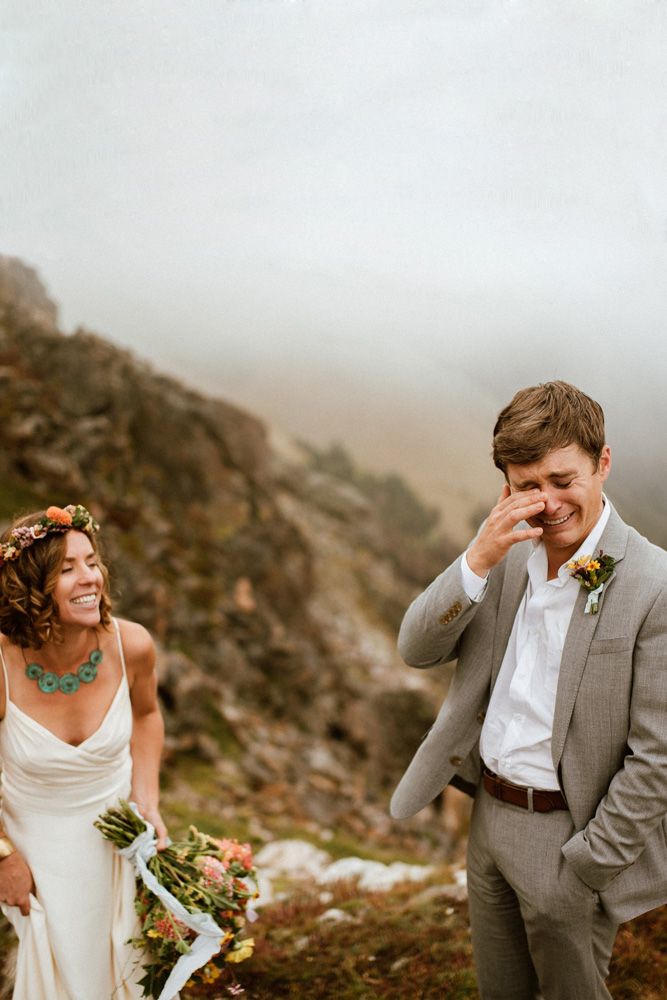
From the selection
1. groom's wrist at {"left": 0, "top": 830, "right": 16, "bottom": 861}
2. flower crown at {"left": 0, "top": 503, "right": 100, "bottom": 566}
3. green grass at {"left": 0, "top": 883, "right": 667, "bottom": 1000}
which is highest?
flower crown at {"left": 0, "top": 503, "right": 100, "bottom": 566}

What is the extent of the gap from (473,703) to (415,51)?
5.26 metres

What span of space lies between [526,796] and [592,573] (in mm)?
711

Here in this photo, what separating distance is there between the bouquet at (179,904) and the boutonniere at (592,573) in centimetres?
157

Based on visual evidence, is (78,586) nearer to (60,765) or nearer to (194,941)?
(60,765)

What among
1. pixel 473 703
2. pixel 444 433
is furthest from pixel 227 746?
pixel 473 703

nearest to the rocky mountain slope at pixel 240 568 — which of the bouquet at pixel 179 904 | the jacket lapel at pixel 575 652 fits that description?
the bouquet at pixel 179 904

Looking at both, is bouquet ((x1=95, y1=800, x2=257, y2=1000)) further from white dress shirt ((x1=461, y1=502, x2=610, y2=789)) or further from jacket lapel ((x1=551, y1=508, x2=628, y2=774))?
jacket lapel ((x1=551, y1=508, x2=628, y2=774))

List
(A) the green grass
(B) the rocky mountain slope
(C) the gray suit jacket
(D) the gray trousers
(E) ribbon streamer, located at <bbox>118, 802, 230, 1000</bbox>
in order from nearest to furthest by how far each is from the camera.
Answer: (C) the gray suit jacket → (D) the gray trousers → (E) ribbon streamer, located at <bbox>118, 802, 230, 1000</bbox> → (A) the green grass → (B) the rocky mountain slope

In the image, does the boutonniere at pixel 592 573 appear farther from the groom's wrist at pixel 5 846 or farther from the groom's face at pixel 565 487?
the groom's wrist at pixel 5 846

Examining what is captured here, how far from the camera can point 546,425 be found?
2.12m

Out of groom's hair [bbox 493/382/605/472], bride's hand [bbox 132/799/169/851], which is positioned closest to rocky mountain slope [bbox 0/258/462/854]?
bride's hand [bbox 132/799/169/851]

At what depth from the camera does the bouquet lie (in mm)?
2508

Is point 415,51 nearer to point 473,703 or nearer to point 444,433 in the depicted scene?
point 444,433

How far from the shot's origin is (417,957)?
3648mm
